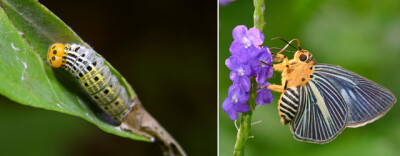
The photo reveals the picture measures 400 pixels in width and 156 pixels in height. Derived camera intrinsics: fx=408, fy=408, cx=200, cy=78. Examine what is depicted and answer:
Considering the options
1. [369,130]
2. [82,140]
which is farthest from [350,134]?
[82,140]

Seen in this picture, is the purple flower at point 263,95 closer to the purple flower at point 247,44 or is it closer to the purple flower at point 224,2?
the purple flower at point 247,44

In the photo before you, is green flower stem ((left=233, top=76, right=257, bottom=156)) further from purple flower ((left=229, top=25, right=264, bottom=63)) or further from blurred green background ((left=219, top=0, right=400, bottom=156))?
blurred green background ((left=219, top=0, right=400, bottom=156))

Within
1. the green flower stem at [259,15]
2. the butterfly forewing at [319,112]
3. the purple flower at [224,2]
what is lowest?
the butterfly forewing at [319,112]

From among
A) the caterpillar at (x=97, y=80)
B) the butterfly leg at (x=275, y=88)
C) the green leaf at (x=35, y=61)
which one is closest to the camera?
the green leaf at (x=35, y=61)

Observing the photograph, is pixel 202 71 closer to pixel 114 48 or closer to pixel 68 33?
pixel 114 48

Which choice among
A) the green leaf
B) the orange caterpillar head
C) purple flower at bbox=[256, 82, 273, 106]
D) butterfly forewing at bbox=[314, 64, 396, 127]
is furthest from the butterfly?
the orange caterpillar head

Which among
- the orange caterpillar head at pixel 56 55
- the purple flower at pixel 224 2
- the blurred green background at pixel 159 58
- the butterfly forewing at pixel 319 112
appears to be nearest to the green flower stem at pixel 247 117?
the butterfly forewing at pixel 319 112
